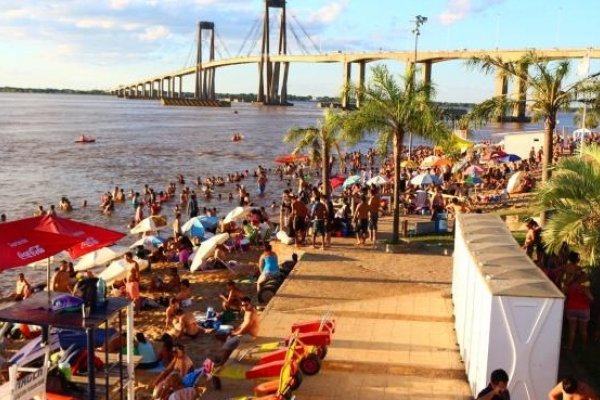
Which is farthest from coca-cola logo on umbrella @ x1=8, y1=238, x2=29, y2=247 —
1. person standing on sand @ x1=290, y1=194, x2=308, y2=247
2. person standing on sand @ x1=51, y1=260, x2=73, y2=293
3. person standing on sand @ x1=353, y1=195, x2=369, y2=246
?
person standing on sand @ x1=353, y1=195, x2=369, y2=246

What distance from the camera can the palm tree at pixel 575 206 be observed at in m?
8.21

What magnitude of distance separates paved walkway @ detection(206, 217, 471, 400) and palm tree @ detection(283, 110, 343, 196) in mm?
4139

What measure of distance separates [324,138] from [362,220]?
5463mm

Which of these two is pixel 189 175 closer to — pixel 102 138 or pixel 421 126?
pixel 421 126

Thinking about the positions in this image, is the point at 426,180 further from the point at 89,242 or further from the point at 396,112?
the point at 89,242

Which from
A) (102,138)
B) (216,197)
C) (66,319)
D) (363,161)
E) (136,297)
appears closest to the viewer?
(66,319)

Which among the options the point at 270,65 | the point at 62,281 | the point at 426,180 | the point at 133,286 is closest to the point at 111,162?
the point at 426,180

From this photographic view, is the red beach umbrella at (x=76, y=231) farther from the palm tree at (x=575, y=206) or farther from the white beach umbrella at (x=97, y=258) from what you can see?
the white beach umbrella at (x=97, y=258)

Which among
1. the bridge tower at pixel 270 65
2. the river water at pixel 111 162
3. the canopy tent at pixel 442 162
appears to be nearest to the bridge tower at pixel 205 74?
the bridge tower at pixel 270 65

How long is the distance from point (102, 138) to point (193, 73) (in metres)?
88.2

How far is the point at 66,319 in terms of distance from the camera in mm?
5551

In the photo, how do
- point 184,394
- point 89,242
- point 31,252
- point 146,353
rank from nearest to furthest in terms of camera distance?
point 31,252, point 89,242, point 184,394, point 146,353

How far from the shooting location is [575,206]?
885 cm

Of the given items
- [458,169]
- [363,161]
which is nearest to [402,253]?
[458,169]
